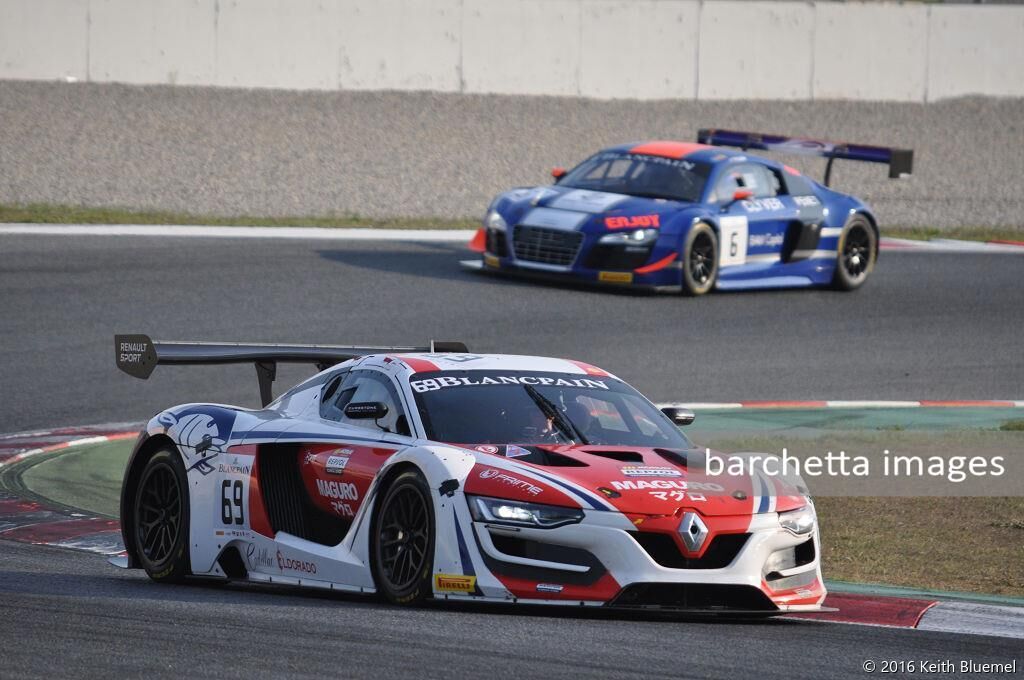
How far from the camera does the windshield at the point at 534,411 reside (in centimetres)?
785

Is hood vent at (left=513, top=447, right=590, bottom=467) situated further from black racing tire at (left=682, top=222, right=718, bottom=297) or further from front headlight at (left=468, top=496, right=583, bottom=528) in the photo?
black racing tire at (left=682, top=222, right=718, bottom=297)

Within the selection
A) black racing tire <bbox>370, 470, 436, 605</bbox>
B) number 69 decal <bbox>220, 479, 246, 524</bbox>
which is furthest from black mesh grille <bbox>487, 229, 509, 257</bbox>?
black racing tire <bbox>370, 470, 436, 605</bbox>

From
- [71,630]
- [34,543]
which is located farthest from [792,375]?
[71,630]

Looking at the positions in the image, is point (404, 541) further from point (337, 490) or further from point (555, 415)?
point (555, 415)

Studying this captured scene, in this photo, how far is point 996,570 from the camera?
934cm

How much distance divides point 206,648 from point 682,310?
38.4 ft

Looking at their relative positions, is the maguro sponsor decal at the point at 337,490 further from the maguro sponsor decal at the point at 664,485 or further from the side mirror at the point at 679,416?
the side mirror at the point at 679,416

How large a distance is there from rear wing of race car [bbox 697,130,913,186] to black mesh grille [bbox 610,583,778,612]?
12369 millimetres

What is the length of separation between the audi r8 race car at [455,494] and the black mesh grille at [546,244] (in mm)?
8745

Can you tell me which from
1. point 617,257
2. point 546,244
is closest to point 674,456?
point 617,257

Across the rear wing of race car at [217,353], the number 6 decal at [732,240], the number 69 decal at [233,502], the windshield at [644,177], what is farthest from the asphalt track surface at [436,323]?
the number 69 decal at [233,502]

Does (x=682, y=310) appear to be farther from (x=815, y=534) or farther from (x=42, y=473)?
(x=815, y=534)

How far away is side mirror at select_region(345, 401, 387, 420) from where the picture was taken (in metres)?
7.84

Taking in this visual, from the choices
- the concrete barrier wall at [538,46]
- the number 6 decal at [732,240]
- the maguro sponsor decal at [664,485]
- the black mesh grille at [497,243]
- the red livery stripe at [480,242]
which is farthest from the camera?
the concrete barrier wall at [538,46]
